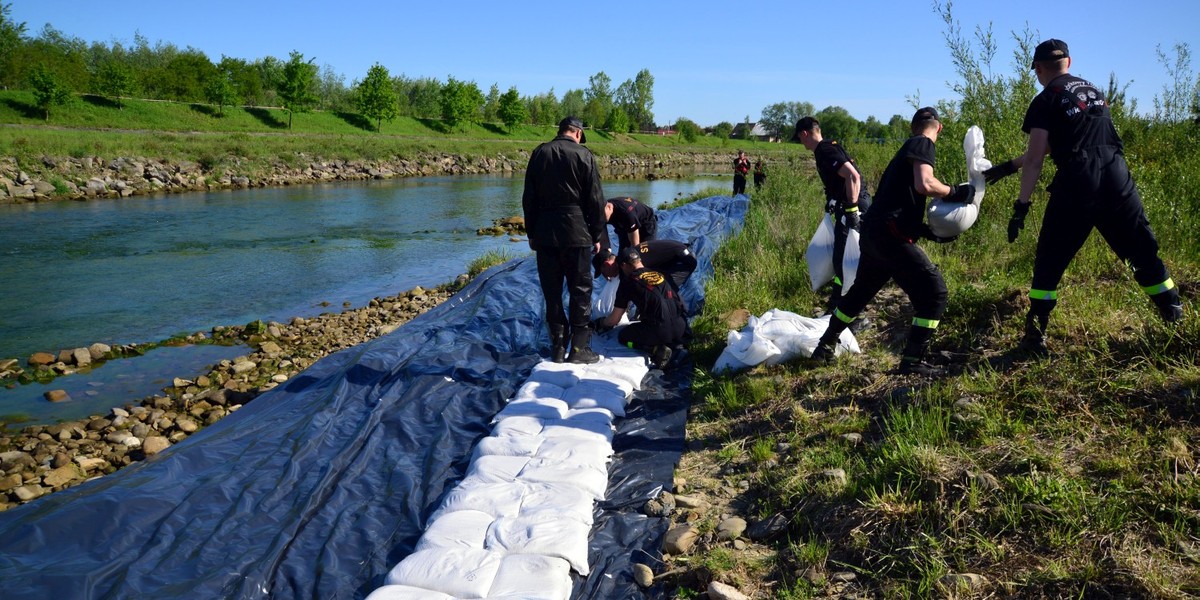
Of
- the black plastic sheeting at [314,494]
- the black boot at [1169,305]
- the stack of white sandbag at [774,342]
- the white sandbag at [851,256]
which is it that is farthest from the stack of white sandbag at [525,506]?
the black boot at [1169,305]

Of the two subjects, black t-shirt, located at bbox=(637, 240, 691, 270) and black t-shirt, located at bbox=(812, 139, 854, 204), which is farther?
black t-shirt, located at bbox=(637, 240, 691, 270)

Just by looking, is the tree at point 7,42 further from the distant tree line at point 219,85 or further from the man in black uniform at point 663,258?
the man in black uniform at point 663,258

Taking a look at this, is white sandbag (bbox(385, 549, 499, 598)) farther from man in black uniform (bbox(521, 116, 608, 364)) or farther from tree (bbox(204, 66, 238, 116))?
tree (bbox(204, 66, 238, 116))

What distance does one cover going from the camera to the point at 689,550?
3115 mm

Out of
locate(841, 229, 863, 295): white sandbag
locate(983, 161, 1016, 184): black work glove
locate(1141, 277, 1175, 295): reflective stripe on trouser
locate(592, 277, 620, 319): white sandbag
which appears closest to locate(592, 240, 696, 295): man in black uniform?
locate(592, 277, 620, 319): white sandbag

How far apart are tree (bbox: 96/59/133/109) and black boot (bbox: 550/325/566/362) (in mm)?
42187

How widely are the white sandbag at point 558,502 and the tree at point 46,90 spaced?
40302 millimetres

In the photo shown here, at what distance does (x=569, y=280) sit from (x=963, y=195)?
2.58m

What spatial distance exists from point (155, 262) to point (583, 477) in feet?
37.3

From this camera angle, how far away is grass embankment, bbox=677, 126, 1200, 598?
2482 millimetres

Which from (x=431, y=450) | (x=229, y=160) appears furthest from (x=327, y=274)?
(x=229, y=160)

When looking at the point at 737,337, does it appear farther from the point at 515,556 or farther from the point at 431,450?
the point at 515,556

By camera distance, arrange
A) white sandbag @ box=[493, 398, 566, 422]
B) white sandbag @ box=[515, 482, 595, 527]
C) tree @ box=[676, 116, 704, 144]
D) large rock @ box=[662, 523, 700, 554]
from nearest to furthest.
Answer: large rock @ box=[662, 523, 700, 554] → white sandbag @ box=[515, 482, 595, 527] → white sandbag @ box=[493, 398, 566, 422] → tree @ box=[676, 116, 704, 144]

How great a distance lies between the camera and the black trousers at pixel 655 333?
5.36 meters
